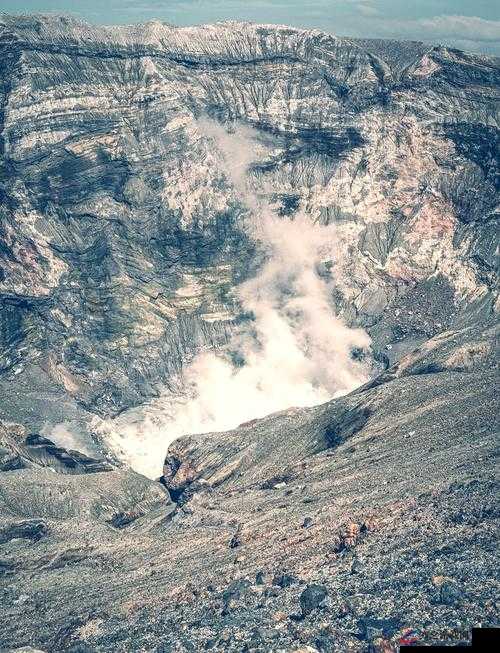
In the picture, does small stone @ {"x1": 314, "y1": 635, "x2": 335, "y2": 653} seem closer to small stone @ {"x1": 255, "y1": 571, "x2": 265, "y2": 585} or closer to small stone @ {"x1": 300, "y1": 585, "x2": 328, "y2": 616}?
small stone @ {"x1": 300, "y1": 585, "x2": 328, "y2": 616}

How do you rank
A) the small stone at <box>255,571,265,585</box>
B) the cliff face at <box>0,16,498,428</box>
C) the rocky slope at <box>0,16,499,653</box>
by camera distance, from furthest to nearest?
the cliff face at <box>0,16,498,428</box>
the rocky slope at <box>0,16,499,653</box>
the small stone at <box>255,571,265,585</box>

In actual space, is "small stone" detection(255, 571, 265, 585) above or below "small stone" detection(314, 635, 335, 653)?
above

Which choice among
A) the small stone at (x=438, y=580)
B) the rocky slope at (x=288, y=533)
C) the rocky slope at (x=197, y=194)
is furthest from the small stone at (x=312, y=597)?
the rocky slope at (x=197, y=194)

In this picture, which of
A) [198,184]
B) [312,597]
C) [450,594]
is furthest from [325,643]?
[198,184]

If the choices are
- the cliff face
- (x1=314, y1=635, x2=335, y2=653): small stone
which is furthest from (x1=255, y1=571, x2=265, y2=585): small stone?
the cliff face

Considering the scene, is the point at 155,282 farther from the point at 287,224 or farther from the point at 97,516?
the point at 97,516

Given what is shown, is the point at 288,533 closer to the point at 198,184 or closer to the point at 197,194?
the point at 197,194
